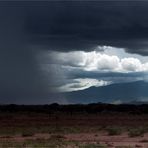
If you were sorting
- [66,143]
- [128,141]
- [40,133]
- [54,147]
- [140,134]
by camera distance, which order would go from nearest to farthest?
[54,147], [66,143], [128,141], [140,134], [40,133]

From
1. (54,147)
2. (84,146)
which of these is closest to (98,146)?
(84,146)

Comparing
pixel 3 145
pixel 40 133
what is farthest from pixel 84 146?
pixel 40 133

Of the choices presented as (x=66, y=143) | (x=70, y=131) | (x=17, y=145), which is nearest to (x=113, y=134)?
(x=70, y=131)

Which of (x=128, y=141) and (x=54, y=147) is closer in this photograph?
(x=54, y=147)

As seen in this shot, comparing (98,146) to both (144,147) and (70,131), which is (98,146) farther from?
(70,131)

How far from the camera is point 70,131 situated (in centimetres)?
4022

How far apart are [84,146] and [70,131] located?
14118mm

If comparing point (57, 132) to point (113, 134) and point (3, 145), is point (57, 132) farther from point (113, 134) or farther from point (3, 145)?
point (3, 145)

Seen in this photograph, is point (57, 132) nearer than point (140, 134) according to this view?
No

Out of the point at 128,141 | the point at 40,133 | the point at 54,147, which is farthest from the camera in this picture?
the point at 40,133

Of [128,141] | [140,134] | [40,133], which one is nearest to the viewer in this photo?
[128,141]

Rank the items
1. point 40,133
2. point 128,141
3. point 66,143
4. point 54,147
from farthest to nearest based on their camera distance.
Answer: point 40,133
point 128,141
point 66,143
point 54,147

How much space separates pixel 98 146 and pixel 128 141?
5.54 metres

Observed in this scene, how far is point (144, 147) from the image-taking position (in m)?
27.3
